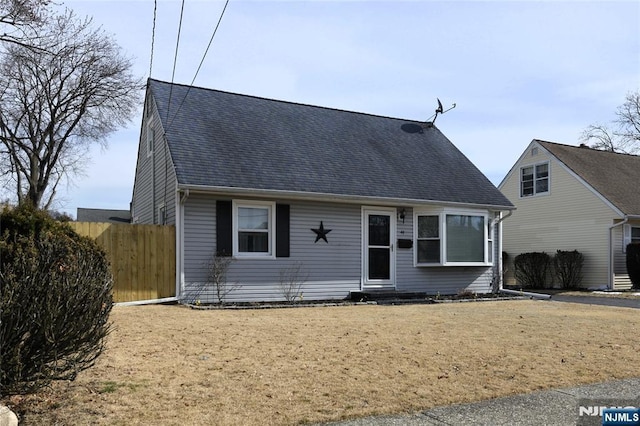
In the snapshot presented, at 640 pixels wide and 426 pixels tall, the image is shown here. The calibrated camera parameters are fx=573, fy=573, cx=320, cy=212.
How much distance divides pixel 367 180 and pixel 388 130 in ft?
13.5

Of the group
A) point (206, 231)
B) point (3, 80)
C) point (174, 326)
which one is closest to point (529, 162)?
point (206, 231)

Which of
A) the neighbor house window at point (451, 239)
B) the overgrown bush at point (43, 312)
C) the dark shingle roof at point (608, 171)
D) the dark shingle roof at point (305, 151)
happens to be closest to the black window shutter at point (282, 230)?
the dark shingle roof at point (305, 151)

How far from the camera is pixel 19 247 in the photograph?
4.75 metres

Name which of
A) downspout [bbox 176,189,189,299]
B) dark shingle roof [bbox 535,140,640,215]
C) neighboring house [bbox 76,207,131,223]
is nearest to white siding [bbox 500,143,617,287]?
dark shingle roof [bbox 535,140,640,215]

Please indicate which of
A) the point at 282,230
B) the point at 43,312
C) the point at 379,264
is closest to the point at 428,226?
the point at 379,264

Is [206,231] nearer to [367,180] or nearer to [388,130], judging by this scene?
[367,180]

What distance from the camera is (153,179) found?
15812 mm

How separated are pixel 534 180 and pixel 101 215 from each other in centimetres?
3028

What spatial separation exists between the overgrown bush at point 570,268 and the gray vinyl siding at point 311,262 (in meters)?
7.28

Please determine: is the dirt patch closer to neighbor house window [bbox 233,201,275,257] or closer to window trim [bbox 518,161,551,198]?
neighbor house window [bbox 233,201,275,257]

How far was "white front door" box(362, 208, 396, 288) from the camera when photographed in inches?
583

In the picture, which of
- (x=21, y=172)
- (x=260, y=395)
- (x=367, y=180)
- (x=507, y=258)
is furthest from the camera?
(x=21, y=172)

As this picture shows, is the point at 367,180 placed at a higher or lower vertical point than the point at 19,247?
higher

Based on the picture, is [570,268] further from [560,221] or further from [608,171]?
[608,171]
